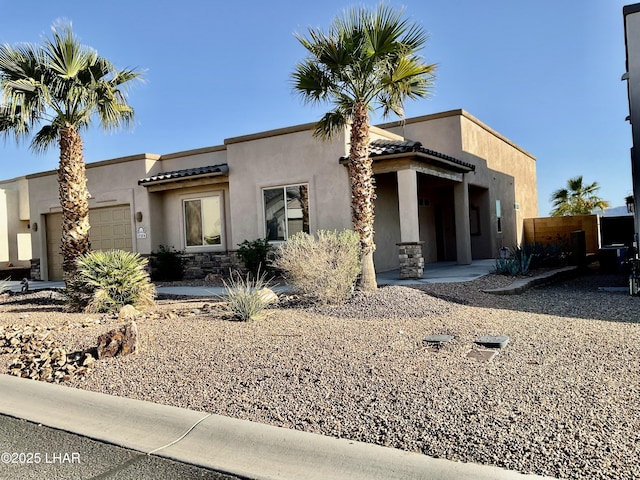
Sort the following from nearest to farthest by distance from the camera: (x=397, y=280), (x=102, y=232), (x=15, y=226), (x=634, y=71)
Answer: (x=634, y=71)
(x=397, y=280)
(x=102, y=232)
(x=15, y=226)

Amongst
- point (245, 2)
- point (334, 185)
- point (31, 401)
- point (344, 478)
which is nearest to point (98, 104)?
point (245, 2)

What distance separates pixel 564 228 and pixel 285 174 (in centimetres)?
1428

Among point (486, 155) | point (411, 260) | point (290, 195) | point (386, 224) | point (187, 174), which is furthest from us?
point (486, 155)

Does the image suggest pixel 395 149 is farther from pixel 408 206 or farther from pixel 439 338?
pixel 439 338

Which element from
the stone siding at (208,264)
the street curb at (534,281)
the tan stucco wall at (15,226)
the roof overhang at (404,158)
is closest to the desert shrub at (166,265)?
the stone siding at (208,264)

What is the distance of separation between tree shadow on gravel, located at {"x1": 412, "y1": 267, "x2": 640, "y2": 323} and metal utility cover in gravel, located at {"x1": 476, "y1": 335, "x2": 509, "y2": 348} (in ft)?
8.24

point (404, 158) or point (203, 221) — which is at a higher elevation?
point (404, 158)

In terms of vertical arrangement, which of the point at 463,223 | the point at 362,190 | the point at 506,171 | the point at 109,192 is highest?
the point at 506,171

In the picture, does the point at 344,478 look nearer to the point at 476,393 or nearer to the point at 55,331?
the point at 476,393

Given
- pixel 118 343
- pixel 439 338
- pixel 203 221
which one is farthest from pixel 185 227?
pixel 439 338

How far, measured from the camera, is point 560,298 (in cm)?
1070

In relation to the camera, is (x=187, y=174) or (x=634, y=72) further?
(x=187, y=174)

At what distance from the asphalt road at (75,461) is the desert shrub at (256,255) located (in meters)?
10.5

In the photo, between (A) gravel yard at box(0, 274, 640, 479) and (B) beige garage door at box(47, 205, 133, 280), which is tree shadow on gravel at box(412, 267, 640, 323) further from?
(B) beige garage door at box(47, 205, 133, 280)
